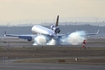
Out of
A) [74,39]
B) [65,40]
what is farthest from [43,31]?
[74,39]

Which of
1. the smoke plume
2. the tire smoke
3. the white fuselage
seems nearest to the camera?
the tire smoke

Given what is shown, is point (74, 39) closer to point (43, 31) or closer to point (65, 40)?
point (65, 40)

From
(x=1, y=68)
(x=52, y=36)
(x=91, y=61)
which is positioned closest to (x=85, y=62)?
(x=91, y=61)

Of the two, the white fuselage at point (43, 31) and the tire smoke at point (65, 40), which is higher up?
the white fuselage at point (43, 31)

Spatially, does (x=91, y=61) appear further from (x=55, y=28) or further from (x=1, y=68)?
(x=55, y=28)

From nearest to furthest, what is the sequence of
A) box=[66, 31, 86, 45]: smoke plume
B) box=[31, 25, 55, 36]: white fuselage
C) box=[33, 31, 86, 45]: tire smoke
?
box=[33, 31, 86, 45]: tire smoke < box=[66, 31, 86, 45]: smoke plume < box=[31, 25, 55, 36]: white fuselage

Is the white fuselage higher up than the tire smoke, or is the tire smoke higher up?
the white fuselage

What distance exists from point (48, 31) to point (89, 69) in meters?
69.9

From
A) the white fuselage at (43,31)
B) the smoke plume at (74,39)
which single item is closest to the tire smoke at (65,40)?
the smoke plume at (74,39)

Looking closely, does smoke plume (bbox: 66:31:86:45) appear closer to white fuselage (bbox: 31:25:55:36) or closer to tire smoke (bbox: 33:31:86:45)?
tire smoke (bbox: 33:31:86:45)

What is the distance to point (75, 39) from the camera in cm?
11219

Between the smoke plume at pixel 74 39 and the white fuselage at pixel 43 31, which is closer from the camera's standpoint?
the smoke plume at pixel 74 39

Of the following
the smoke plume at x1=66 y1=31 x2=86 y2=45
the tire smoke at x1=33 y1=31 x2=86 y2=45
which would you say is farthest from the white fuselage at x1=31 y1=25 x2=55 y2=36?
the smoke plume at x1=66 y1=31 x2=86 y2=45

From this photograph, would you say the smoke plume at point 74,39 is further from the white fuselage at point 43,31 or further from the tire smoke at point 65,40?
the white fuselage at point 43,31
